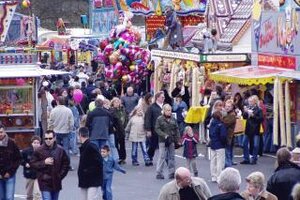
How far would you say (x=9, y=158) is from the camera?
1766 centimetres

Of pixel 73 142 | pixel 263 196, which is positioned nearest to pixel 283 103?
pixel 73 142

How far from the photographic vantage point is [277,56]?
26375 millimetres

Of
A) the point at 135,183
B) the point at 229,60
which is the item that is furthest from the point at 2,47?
the point at 135,183

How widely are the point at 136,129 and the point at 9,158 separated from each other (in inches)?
246

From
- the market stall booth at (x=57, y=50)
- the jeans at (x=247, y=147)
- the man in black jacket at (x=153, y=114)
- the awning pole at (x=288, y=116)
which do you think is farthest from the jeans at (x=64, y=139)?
the market stall booth at (x=57, y=50)

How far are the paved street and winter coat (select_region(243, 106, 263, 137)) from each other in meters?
0.67

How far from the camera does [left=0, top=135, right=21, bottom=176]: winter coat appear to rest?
17625 mm

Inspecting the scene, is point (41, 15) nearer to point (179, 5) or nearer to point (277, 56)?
point (179, 5)

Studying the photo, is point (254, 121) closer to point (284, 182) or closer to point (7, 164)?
point (7, 164)

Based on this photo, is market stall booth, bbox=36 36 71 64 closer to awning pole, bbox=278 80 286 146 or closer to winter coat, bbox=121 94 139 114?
winter coat, bbox=121 94 139 114

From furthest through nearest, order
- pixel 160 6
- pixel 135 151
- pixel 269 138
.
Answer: pixel 160 6 → pixel 269 138 → pixel 135 151

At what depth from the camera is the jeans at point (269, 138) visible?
25.4 m

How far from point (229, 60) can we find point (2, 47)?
570cm

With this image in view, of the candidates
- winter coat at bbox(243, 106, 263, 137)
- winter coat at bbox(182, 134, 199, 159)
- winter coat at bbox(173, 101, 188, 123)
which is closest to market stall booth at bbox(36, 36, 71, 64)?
winter coat at bbox(173, 101, 188, 123)
